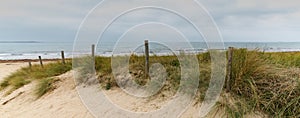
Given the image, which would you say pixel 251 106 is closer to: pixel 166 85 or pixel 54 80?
pixel 166 85

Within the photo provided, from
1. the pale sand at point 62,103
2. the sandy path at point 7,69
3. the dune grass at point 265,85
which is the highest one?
the dune grass at point 265,85

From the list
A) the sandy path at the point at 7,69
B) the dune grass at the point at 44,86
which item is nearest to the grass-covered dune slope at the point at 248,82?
the dune grass at the point at 44,86

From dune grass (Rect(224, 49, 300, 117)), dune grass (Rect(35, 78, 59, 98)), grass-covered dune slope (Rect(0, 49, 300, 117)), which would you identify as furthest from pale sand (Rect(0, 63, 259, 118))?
dune grass (Rect(224, 49, 300, 117))

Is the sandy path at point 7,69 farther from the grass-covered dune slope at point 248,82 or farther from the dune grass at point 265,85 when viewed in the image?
the dune grass at point 265,85

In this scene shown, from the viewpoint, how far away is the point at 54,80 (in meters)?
7.64

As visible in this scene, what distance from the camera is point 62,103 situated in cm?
628

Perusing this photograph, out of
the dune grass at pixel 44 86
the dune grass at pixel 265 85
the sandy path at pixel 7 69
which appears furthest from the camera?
the sandy path at pixel 7 69

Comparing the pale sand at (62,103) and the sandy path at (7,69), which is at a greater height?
the pale sand at (62,103)

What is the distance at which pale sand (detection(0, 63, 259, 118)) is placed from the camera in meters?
5.39

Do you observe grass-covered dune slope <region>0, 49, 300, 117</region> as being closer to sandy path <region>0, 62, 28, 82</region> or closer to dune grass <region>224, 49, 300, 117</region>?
dune grass <region>224, 49, 300, 117</region>

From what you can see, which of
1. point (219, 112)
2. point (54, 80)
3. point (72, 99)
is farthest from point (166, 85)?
point (54, 80)

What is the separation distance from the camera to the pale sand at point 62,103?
17.7 feet

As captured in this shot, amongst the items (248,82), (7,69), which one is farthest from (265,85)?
(7,69)

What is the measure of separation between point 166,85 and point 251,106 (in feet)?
5.68
